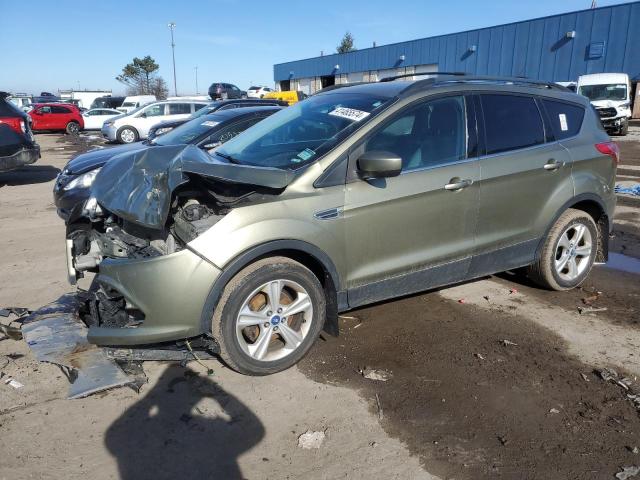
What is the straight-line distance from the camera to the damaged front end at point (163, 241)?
9.80ft

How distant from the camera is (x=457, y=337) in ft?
12.8

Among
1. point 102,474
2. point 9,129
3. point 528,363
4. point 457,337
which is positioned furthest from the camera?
point 9,129

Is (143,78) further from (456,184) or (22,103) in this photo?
(456,184)

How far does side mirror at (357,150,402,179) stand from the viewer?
10.8 feet

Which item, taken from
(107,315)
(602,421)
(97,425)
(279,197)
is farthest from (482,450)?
(107,315)

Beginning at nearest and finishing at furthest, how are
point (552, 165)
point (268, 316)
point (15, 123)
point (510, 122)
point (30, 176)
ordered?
point (268, 316)
point (510, 122)
point (552, 165)
point (15, 123)
point (30, 176)

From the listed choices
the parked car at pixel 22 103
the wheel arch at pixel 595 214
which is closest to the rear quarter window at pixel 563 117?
the wheel arch at pixel 595 214

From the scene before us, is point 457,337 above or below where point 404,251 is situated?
below

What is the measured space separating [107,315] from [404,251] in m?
2.09

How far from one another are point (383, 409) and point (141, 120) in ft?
62.5

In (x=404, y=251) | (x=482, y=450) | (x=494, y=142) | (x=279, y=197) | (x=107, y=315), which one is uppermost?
(x=494, y=142)

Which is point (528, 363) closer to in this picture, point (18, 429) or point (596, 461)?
point (596, 461)

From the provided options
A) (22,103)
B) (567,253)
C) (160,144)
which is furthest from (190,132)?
(22,103)

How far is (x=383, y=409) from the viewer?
302 centimetres
